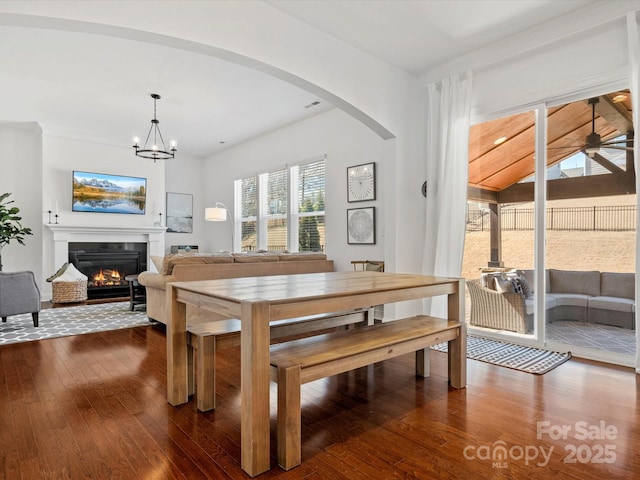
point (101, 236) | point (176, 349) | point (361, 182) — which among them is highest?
point (361, 182)

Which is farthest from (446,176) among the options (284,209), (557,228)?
(284,209)

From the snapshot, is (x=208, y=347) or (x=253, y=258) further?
(x=253, y=258)

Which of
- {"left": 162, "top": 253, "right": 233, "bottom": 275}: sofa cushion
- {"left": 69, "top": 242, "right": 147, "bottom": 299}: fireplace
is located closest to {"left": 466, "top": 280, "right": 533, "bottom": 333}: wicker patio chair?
{"left": 162, "top": 253, "right": 233, "bottom": 275}: sofa cushion

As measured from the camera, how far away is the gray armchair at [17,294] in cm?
414

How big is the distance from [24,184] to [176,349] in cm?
653

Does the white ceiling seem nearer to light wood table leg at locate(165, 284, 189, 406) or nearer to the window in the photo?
the window

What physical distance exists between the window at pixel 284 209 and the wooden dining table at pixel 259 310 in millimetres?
3585

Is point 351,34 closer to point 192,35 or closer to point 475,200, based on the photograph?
point 192,35

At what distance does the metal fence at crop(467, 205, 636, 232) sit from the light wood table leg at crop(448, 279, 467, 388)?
1.46 m

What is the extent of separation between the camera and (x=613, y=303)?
320 centimetres

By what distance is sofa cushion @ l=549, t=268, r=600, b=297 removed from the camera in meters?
3.30

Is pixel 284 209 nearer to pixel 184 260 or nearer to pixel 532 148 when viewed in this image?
pixel 184 260

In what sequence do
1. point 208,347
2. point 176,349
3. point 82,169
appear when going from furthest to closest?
point 82,169
point 176,349
point 208,347

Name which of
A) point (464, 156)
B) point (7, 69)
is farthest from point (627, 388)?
point (7, 69)
